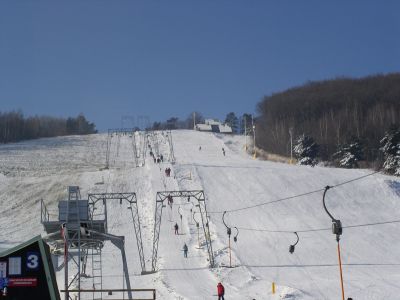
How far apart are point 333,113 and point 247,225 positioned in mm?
72352

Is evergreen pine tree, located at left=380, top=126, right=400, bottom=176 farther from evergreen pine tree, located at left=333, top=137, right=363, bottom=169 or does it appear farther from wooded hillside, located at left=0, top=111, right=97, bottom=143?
wooded hillside, located at left=0, top=111, right=97, bottom=143

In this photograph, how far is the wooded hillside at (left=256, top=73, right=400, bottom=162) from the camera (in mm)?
93756

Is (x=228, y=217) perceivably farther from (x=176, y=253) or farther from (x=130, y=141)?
(x=130, y=141)

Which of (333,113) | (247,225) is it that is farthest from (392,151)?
(333,113)

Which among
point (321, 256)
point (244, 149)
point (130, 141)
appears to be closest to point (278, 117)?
point (244, 149)

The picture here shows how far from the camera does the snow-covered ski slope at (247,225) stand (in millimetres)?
29766

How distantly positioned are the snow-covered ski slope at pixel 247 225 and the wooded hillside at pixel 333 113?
2864 centimetres

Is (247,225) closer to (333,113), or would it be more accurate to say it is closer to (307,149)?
(307,149)

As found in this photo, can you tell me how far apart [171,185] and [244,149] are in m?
46.4

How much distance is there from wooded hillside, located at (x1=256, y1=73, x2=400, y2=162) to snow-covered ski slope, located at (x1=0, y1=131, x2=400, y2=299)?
94.0 ft

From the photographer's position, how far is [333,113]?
112 m

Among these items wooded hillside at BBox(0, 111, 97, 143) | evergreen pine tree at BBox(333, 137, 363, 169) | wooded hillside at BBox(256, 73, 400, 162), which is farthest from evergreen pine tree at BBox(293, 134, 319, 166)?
wooded hillside at BBox(0, 111, 97, 143)

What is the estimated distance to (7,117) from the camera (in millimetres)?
139375

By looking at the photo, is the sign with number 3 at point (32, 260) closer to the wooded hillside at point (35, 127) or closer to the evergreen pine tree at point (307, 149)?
the evergreen pine tree at point (307, 149)
